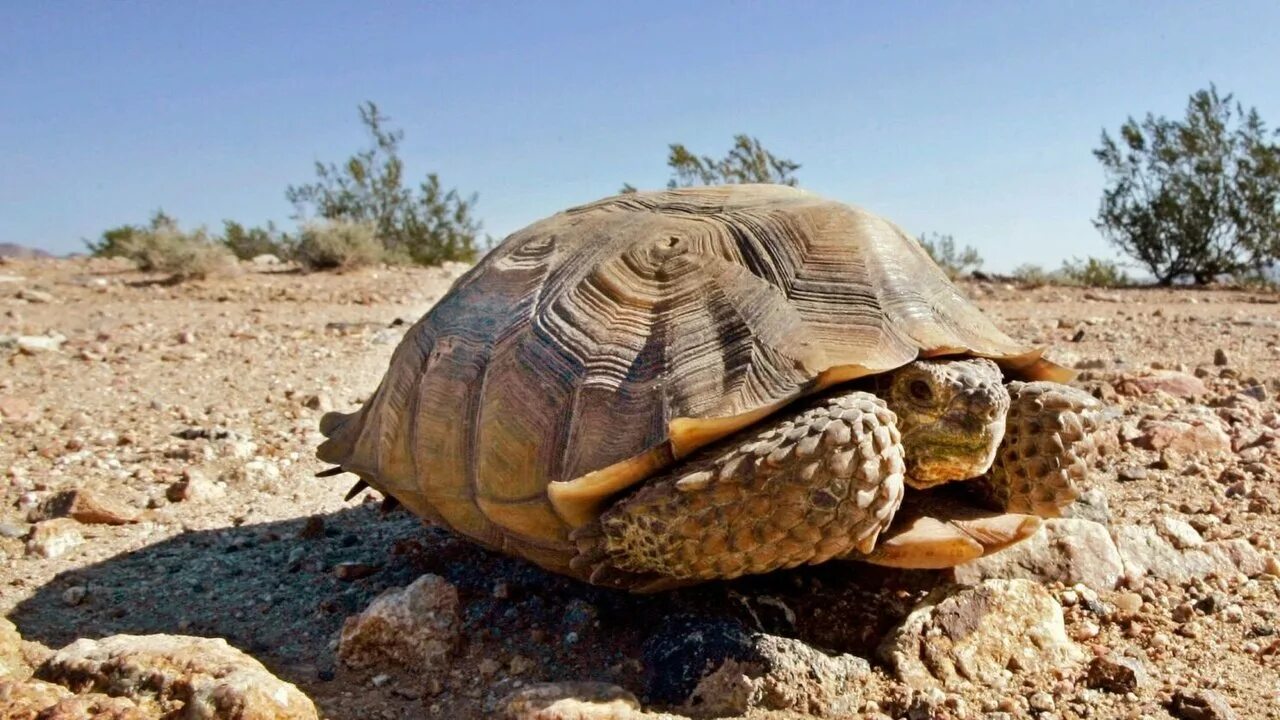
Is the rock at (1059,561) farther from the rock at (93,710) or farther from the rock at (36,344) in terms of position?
the rock at (36,344)

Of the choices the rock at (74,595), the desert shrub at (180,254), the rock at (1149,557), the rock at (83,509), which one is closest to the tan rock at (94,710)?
the rock at (74,595)

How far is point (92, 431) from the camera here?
5.11m

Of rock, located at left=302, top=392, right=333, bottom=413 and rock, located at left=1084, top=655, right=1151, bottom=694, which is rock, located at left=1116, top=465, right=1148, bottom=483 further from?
rock, located at left=302, top=392, right=333, bottom=413

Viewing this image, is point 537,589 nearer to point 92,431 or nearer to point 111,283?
point 92,431

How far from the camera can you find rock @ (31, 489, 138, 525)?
3854mm

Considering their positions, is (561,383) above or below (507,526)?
above

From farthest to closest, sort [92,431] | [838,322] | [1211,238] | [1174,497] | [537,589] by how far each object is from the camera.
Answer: [1211,238] < [92,431] < [1174,497] < [537,589] < [838,322]

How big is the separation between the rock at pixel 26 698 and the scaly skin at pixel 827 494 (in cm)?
129

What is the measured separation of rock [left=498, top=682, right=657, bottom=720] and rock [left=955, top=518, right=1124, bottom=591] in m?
1.28

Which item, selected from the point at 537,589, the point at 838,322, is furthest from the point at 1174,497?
the point at 537,589

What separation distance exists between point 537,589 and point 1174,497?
8.50 feet

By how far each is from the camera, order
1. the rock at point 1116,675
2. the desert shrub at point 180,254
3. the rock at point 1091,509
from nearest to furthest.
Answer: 1. the rock at point 1116,675
2. the rock at point 1091,509
3. the desert shrub at point 180,254

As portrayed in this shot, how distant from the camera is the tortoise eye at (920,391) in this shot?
269 centimetres

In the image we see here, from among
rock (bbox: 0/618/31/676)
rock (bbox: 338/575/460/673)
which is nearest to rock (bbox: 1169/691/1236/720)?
rock (bbox: 338/575/460/673)
